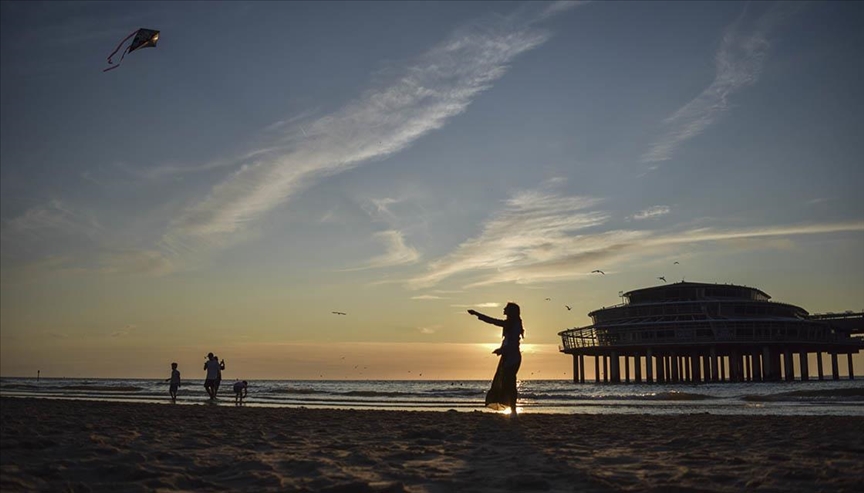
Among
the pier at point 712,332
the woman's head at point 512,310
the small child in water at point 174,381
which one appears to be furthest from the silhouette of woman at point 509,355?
the pier at point 712,332

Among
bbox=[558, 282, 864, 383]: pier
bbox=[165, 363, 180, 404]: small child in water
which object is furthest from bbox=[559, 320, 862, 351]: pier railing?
bbox=[165, 363, 180, 404]: small child in water

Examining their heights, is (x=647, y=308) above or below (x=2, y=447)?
above

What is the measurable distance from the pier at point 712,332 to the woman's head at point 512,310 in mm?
55093

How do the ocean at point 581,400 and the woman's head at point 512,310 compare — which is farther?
the ocean at point 581,400

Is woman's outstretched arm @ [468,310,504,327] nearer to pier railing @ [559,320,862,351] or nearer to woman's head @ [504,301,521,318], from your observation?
woman's head @ [504,301,521,318]

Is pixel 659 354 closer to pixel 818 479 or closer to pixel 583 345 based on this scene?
pixel 583 345

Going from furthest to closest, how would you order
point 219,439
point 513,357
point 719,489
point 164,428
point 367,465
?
point 513,357 < point 164,428 < point 219,439 < point 367,465 < point 719,489

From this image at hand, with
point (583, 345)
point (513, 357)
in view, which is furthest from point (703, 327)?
point (513, 357)

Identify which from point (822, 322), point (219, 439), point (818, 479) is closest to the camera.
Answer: point (818, 479)

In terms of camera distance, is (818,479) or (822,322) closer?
(818,479)

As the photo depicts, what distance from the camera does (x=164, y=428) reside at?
9703 millimetres

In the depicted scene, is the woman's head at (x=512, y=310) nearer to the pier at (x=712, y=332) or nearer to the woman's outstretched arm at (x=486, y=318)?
the woman's outstretched arm at (x=486, y=318)

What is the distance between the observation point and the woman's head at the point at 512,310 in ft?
39.6

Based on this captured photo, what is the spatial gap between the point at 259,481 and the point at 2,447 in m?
3.28
